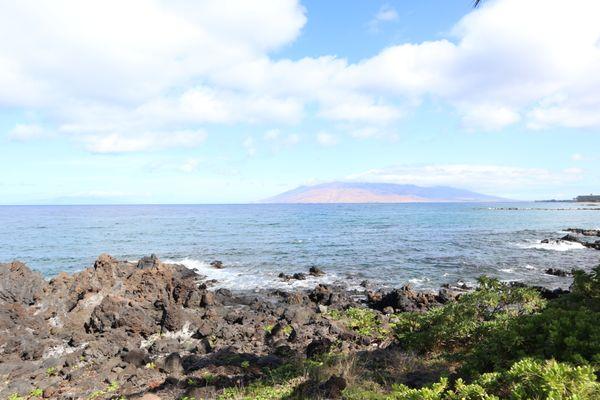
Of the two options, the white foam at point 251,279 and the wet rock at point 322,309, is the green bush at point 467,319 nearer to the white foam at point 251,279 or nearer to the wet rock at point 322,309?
the wet rock at point 322,309

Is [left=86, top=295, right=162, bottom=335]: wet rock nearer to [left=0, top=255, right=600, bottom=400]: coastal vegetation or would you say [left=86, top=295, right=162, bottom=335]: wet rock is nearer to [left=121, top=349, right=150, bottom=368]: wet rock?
[left=0, top=255, right=600, bottom=400]: coastal vegetation

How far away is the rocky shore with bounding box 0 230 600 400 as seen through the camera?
12.1m

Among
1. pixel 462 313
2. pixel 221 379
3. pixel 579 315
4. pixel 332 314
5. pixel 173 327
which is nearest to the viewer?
pixel 579 315

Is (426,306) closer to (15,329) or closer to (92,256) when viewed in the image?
(15,329)

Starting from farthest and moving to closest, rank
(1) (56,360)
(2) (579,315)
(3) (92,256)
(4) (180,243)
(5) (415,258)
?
(4) (180,243) < (3) (92,256) < (5) (415,258) < (1) (56,360) < (2) (579,315)

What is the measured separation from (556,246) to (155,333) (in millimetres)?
52527

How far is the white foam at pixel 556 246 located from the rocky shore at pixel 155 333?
3065cm

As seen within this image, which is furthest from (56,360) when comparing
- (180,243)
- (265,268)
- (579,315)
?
(180,243)

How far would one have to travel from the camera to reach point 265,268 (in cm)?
3841

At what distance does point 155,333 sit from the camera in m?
18.0

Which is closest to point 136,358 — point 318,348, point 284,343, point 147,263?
point 284,343

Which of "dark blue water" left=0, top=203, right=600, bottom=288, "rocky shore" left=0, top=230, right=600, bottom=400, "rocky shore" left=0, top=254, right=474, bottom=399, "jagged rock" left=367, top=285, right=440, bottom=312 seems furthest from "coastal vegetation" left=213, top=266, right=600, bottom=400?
"dark blue water" left=0, top=203, right=600, bottom=288

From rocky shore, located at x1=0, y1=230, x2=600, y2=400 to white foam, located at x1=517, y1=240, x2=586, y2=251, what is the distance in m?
30.6

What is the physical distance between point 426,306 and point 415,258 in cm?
2013
